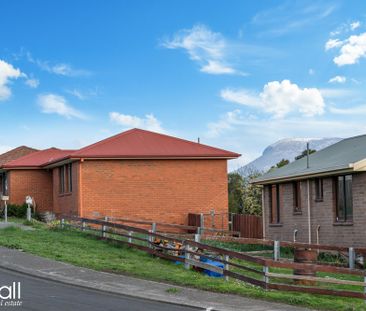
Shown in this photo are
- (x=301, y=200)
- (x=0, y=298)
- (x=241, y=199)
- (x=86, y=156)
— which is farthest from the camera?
(x=241, y=199)

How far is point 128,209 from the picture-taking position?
1364 inches

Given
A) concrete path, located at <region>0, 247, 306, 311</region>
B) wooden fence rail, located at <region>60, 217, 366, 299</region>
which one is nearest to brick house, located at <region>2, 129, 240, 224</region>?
wooden fence rail, located at <region>60, 217, 366, 299</region>

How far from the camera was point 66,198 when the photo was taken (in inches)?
1457

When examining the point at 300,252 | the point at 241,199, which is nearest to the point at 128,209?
the point at 300,252

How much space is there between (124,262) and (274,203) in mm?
12015

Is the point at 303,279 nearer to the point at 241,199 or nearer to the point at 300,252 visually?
the point at 300,252

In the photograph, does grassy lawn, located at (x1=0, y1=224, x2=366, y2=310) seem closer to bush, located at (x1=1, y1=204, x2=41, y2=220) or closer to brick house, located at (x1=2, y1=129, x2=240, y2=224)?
brick house, located at (x1=2, y1=129, x2=240, y2=224)

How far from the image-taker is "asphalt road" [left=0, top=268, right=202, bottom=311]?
488 inches

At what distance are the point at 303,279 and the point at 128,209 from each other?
20560 millimetres

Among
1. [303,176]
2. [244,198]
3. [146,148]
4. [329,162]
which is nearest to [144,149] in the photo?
[146,148]

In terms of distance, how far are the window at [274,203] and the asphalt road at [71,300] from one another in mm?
14936

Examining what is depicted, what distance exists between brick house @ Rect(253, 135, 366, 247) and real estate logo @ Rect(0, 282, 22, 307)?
38.6ft

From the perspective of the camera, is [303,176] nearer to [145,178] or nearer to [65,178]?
[145,178]

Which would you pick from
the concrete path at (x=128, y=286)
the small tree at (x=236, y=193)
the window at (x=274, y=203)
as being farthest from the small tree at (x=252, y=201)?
the concrete path at (x=128, y=286)
